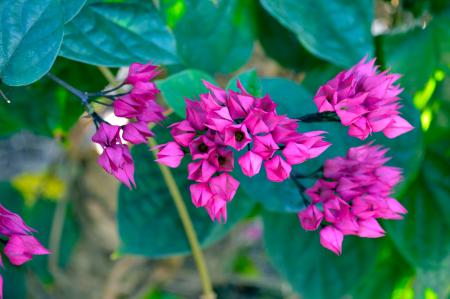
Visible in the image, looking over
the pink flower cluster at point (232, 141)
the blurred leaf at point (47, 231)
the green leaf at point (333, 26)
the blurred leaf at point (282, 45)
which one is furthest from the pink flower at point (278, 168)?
the blurred leaf at point (47, 231)

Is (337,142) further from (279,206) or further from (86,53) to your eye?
(86,53)

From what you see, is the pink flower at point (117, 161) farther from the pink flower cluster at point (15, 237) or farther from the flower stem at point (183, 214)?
the flower stem at point (183, 214)

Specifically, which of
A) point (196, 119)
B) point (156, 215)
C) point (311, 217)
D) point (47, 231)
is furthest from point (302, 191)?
point (47, 231)

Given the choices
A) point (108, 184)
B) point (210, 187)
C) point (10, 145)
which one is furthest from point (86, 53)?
point (10, 145)

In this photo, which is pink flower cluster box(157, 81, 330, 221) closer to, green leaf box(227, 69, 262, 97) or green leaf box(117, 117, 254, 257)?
green leaf box(227, 69, 262, 97)

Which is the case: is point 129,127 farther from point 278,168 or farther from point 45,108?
point 45,108
